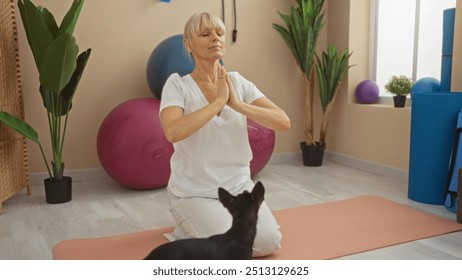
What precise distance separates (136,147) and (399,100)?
1.91 metres

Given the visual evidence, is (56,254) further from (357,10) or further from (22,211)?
(357,10)

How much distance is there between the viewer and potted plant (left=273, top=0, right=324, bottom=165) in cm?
343

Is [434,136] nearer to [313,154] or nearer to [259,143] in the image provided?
[259,143]

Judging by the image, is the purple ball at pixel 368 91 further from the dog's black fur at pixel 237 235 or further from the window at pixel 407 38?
the dog's black fur at pixel 237 235

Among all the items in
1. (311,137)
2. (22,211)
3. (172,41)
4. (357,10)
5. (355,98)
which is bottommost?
(22,211)

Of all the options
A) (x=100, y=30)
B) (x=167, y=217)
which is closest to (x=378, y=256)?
(x=167, y=217)

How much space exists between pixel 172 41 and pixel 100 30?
1.93 feet

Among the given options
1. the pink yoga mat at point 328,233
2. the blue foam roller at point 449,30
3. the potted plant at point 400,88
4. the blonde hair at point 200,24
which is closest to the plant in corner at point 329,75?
the potted plant at point 400,88

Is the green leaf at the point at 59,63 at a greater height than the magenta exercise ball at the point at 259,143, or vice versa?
the green leaf at the point at 59,63

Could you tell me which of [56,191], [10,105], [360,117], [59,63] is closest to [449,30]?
[360,117]

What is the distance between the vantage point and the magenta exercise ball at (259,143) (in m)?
2.92

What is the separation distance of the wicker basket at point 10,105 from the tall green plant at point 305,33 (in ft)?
6.36

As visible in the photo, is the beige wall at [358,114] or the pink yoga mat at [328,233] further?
the beige wall at [358,114]

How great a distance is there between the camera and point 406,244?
6.06 ft
